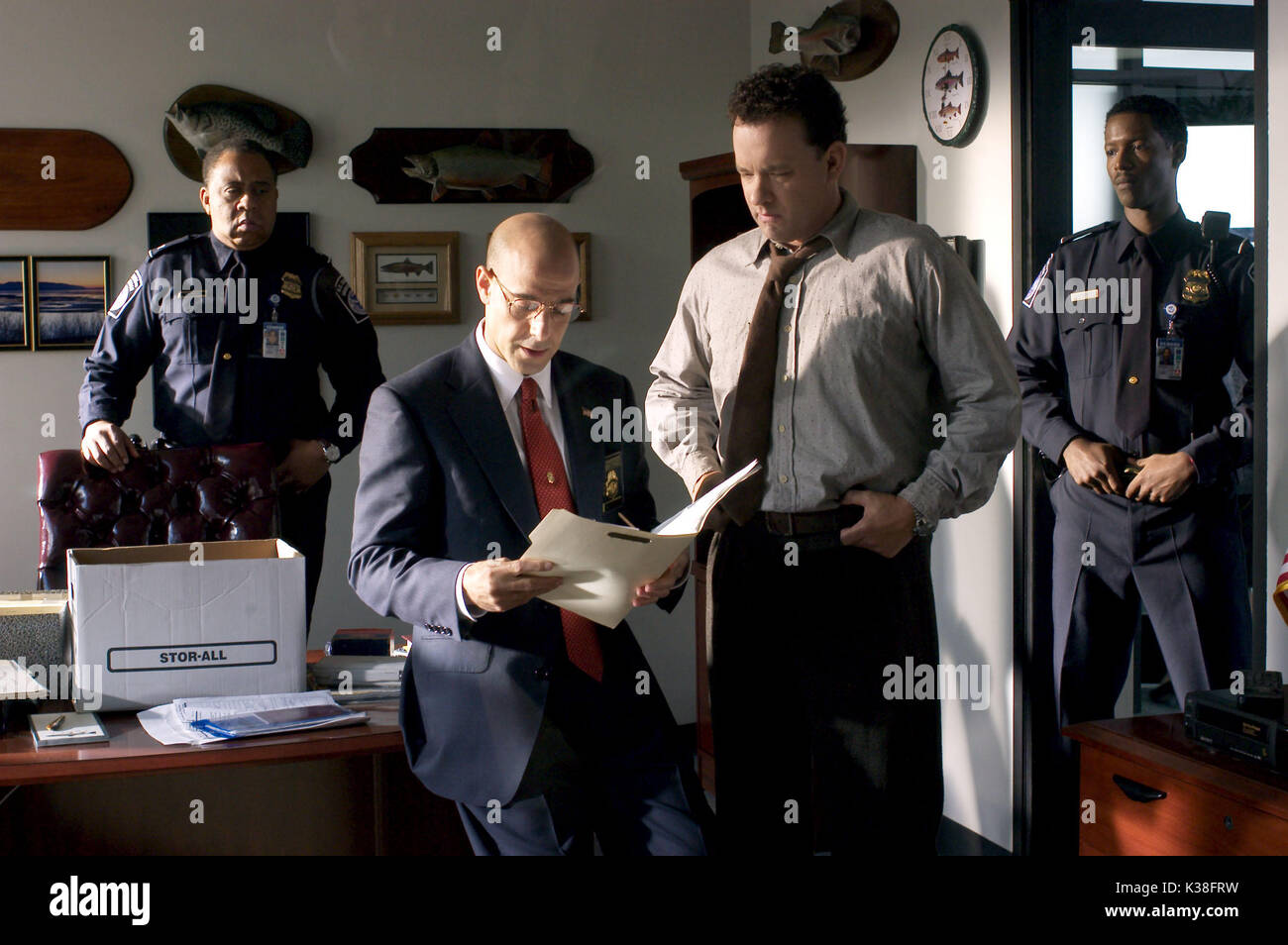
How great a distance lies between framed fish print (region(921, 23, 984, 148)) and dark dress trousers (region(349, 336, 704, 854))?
1.90 m

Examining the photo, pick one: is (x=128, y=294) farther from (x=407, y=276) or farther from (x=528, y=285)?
(x=528, y=285)

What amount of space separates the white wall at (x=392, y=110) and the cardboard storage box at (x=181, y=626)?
2.39 metres

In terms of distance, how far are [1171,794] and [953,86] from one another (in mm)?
2062

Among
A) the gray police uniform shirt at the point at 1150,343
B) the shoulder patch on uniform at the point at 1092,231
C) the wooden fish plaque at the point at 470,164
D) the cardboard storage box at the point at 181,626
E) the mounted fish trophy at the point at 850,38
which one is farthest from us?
the wooden fish plaque at the point at 470,164

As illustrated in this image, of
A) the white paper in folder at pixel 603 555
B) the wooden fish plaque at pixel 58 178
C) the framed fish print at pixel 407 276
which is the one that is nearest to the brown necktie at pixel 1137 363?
the white paper in folder at pixel 603 555

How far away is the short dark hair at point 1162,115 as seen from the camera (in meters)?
2.83

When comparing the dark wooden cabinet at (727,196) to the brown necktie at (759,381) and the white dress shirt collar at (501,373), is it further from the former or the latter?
the white dress shirt collar at (501,373)

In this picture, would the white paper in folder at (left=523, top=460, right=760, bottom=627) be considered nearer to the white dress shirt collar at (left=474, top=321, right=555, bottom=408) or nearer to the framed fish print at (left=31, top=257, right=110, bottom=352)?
the white dress shirt collar at (left=474, top=321, right=555, bottom=408)

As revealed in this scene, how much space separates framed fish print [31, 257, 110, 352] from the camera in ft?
13.5

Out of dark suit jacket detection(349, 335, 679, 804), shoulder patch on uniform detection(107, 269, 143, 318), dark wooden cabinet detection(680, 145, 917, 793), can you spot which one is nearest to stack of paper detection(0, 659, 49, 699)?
dark suit jacket detection(349, 335, 679, 804)

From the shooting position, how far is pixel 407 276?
173 inches
